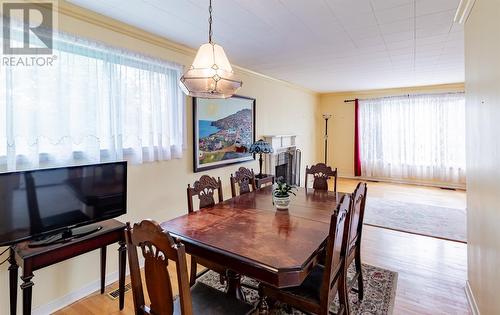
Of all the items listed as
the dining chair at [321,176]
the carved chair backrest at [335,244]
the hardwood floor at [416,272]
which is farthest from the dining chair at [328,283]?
the dining chair at [321,176]

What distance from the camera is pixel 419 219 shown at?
4.19 m

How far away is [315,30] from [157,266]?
2607mm

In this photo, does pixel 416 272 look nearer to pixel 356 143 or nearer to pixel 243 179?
pixel 243 179

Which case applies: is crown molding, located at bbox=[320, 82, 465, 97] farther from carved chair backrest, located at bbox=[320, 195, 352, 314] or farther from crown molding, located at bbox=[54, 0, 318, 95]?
carved chair backrest, located at bbox=[320, 195, 352, 314]

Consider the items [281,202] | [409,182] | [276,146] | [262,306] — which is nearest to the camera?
[262,306]

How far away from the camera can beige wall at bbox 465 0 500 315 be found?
60.1 inches

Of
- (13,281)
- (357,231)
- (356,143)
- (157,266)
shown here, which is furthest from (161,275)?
(356,143)

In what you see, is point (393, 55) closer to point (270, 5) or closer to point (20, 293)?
point (270, 5)

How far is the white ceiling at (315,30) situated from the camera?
221 centimetres

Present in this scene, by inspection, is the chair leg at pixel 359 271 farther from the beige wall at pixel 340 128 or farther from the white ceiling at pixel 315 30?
the beige wall at pixel 340 128

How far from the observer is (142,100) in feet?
8.96

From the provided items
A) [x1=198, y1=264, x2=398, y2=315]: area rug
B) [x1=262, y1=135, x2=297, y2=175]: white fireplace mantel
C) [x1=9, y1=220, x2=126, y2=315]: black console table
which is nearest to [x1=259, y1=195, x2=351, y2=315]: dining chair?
[x1=198, y1=264, x2=398, y2=315]: area rug

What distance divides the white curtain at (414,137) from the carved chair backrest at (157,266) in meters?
6.92

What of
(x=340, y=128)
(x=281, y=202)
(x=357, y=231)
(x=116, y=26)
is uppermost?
(x=116, y=26)
